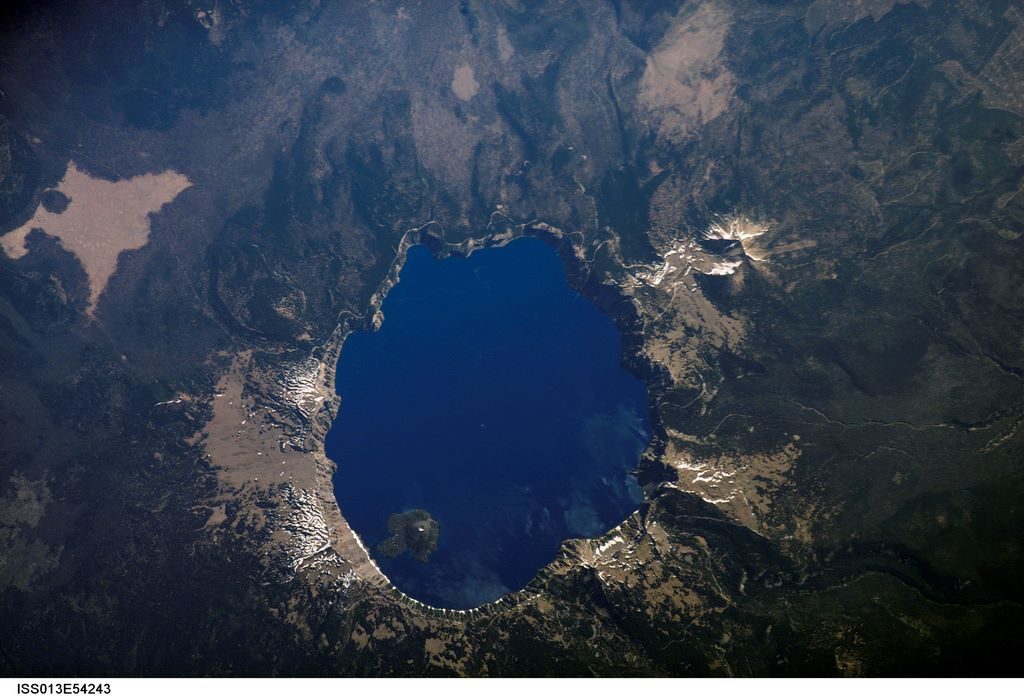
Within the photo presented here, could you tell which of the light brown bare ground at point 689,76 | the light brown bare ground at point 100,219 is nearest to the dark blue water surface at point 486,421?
the light brown bare ground at point 689,76

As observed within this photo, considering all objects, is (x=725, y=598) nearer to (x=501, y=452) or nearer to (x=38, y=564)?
(x=501, y=452)

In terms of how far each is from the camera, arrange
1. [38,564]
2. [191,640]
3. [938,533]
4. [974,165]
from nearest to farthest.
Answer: [938,533]
[191,640]
[38,564]
[974,165]

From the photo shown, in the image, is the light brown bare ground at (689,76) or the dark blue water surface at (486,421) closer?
the dark blue water surface at (486,421)

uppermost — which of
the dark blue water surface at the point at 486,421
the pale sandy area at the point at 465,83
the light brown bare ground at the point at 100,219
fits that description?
the pale sandy area at the point at 465,83

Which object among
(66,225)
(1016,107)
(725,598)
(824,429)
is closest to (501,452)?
(725,598)

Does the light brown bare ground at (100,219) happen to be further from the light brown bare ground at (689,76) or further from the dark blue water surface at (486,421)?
the light brown bare ground at (689,76)

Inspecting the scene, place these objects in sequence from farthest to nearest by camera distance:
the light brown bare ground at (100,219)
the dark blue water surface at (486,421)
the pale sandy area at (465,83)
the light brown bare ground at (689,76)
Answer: the pale sandy area at (465,83) < the light brown bare ground at (689,76) < the light brown bare ground at (100,219) < the dark blue water surface at (486,421)

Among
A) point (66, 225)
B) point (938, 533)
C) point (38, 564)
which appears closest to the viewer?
point (938, 533)

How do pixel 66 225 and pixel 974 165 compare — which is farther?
pixel 66 225
